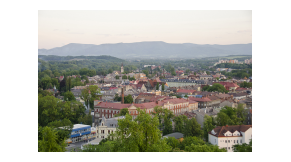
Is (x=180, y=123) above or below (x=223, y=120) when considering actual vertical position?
below

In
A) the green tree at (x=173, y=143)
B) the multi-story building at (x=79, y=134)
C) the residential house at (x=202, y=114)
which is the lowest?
the multi-story building at (x=79, y=134)

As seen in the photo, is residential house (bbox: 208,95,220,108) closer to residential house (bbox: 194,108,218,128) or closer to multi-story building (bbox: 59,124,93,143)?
residential house (bbox: 194,108,218,128)

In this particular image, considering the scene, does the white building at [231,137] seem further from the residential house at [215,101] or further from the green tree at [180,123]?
the residential house at [215,101]

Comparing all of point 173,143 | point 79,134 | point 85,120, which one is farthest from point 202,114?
point 79,134

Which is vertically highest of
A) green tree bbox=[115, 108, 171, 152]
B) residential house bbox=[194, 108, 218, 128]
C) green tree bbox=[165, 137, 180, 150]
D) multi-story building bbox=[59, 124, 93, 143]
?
green tree bbox=[115, 108, 171, 152]

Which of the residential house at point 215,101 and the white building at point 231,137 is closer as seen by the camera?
the white building at point 231,137

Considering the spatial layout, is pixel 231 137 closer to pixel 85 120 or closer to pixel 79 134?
pixel 79 134

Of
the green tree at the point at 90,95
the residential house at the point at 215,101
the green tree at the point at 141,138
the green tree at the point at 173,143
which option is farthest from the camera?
the residential house at the point at 215,101

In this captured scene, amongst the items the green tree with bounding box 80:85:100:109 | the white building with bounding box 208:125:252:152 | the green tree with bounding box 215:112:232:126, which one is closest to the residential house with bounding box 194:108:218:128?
the green tree with bounding box 215:112:232:126

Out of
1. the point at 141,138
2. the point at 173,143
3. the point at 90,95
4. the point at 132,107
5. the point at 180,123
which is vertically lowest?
the point at 173,143

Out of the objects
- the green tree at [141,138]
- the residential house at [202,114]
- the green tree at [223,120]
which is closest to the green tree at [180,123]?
the green tree at [223,120]

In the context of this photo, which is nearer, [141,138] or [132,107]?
[141,138]
